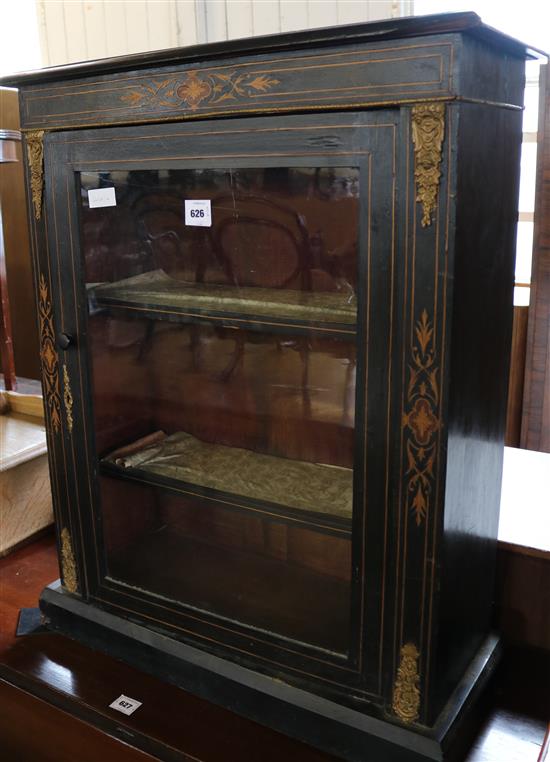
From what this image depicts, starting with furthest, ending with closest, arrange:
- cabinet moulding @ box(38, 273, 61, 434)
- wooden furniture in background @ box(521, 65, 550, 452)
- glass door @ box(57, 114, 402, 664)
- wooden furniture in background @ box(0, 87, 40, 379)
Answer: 1. wooden furniture in background @ box(0, 87, 40, 379)
2. wooden furniture in background @ box(521, 65, 550, 452)
3. cabinet moulding @ box(38, 273, 61, 434)
4. glass door @ box(57, 114, 402, 664)

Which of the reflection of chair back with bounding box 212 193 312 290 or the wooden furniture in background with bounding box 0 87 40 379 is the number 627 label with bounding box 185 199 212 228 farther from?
the wooden furniture in background with bounding box 0 87 40 379

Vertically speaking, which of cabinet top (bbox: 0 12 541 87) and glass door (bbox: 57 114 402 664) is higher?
cabinet top (bbox: 0 12 541 87)

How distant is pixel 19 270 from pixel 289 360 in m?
1.83

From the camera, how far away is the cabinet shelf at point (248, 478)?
1.02 meters

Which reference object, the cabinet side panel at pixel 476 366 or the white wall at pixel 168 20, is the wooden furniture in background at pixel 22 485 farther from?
the white wall at pixel 168 20

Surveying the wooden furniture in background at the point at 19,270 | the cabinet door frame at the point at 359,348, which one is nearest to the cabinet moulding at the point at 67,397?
the cabinet door frame at the point at 359,348

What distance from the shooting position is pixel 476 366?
929 millimetres

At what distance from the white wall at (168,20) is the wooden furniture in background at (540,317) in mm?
387

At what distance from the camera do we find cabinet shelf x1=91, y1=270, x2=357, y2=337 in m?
0.96

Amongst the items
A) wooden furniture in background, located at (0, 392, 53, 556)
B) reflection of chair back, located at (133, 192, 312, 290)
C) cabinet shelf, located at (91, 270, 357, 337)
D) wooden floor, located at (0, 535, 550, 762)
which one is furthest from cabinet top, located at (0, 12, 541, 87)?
wooden floor, located at (0, 535, 550, 762)

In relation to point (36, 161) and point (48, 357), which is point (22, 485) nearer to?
point (48, 357)

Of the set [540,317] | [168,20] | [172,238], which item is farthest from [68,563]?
[168,20]

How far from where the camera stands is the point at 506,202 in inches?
37.2

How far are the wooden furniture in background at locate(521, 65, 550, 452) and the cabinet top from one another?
78 cm
